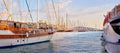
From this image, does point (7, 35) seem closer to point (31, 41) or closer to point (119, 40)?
point (31, 41)

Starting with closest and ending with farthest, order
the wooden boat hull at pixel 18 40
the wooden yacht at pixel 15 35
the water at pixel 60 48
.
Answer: the water at pixel 60 48 < the wooden boat hull at pixel 18 40 < the wooden yacht at pixel 15 35

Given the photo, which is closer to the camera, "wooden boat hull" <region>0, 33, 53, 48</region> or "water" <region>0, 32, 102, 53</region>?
"water" <region>0, 32, 102, 53</region>

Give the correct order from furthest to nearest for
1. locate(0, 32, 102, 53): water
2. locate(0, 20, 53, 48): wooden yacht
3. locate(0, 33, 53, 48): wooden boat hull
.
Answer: locate(0, 20, 53, 48): wooden yacht → locate(0, 33, 53, 48): wooden boat hull → locate(0, 32, 102, 53): water

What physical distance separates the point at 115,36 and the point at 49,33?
39659 mm

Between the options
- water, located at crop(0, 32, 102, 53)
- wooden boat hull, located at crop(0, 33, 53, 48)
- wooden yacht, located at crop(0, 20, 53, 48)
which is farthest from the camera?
wooden yacht, located at crop(0, 20, 53, 48)

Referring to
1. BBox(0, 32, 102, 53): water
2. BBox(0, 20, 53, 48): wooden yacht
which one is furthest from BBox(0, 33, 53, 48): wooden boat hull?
BBox(0, 32, 102, 53): water

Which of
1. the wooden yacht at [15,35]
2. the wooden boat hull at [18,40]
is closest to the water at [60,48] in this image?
the wooden boat hull at [18,40]

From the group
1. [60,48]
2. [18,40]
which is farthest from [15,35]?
[60,48]

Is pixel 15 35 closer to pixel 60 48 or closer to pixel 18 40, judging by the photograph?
pixel 18 40

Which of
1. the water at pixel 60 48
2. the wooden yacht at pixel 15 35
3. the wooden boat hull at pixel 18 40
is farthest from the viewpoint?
the wooden yacht at pixel 15 35

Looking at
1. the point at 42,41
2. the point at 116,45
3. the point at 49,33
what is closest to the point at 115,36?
the point at 116,45

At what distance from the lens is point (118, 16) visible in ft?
74.4

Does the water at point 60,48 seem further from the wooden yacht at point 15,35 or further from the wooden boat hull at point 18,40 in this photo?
the wooden yacht at point 15,35

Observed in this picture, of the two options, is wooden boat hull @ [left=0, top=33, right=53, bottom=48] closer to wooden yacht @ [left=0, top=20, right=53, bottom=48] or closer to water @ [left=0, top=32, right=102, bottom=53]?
wooden yacht @ [left=0, top=20, right=53, bottom=48]
